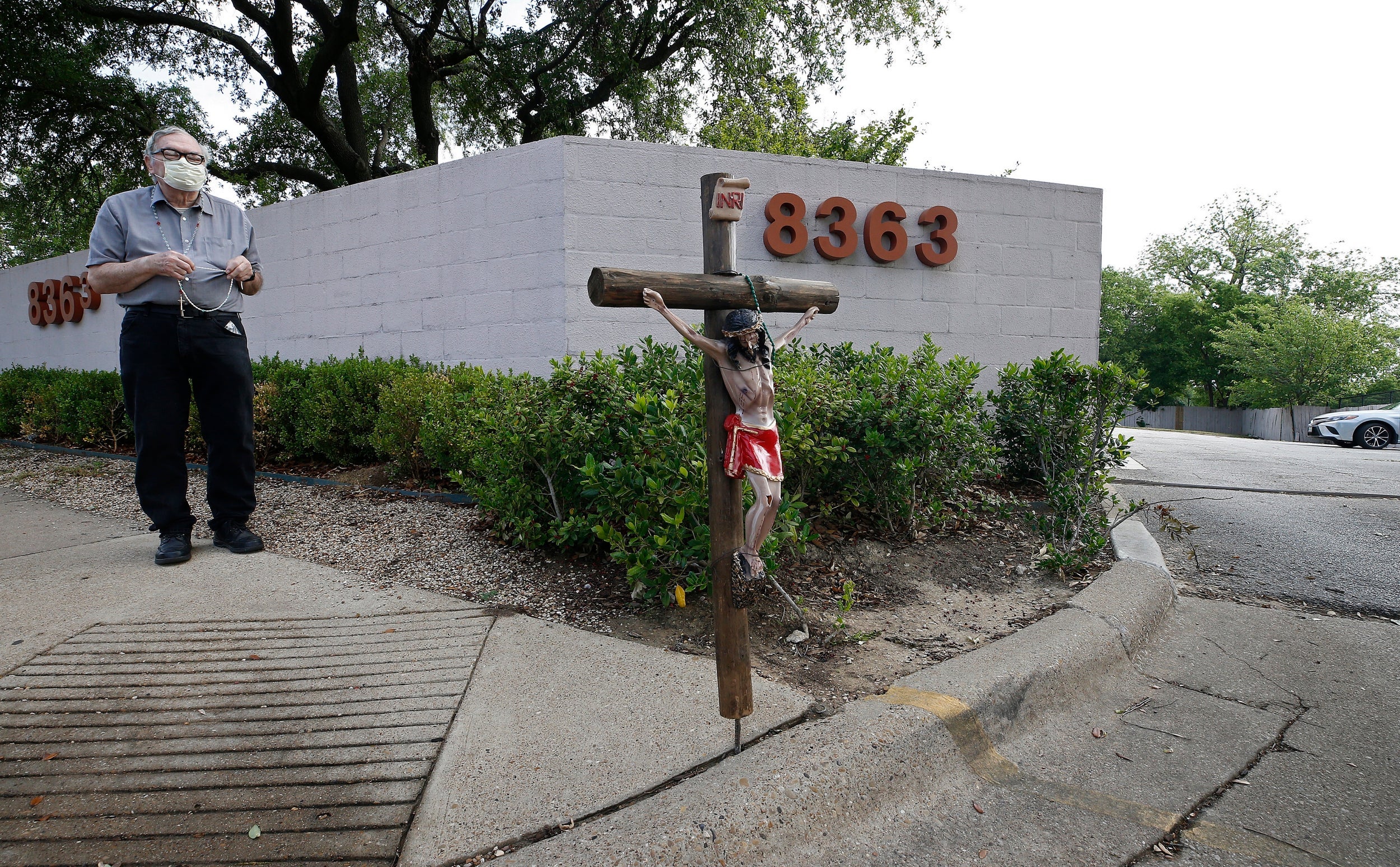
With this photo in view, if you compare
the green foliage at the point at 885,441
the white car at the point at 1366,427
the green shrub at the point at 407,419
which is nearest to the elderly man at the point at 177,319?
the green shrub at the point at 407,419

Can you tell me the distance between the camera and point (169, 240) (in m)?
3.98

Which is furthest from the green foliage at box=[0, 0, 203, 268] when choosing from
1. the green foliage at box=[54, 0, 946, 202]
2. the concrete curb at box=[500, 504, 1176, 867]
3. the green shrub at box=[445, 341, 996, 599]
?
the concrete curb at box=[500, 504, 1176, 867]

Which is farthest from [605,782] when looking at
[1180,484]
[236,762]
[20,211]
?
[20,211]

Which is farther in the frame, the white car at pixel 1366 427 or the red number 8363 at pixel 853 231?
the white car at pixel 1366 427

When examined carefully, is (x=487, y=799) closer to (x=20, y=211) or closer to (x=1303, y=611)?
(x=1303, y=611)

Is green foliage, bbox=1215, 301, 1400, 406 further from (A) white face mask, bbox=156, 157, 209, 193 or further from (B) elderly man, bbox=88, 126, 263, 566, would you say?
(A) white face mask, bbox=156, 157, 209, 193

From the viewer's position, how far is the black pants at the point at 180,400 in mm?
3990

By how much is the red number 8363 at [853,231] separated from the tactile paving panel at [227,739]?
183 inches

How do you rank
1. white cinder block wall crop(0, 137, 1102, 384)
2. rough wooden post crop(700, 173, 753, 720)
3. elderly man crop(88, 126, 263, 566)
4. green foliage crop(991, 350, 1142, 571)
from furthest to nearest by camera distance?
white cinder block wall crop(0, 137, 1102, 384) < green foliage crop(991, 350, 1142, 571) < elderly man crop(88, 126, 263, 566) < rough wooden post crop(700, 173, 753, 720)

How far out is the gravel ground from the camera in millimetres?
3137

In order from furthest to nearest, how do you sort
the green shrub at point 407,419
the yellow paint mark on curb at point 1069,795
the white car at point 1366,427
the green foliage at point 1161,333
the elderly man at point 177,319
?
the green foliage at point 1161,333
the white car at point 1366,427
the green shrub at point 407,419
the elderly man at point 177,319
the yellow paint mark on curb at point 1069,795

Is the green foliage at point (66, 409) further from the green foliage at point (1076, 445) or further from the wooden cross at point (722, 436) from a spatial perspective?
the green foliage at point (1076, 445)

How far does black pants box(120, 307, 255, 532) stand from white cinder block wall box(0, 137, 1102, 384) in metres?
2.53

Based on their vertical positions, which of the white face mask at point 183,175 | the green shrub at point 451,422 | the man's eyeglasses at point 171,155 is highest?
the man's eyeglasses at point 171,155
